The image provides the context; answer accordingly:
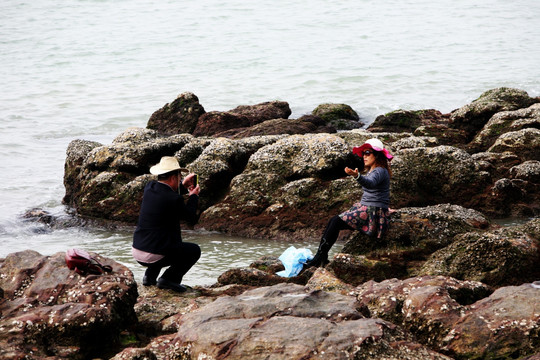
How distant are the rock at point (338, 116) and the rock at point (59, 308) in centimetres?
1713

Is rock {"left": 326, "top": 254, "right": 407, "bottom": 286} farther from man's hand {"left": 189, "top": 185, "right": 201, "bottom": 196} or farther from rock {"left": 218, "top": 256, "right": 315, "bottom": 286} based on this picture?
man's hand {"left": 189, "top": 185, "right": 201, "bottom": 196}

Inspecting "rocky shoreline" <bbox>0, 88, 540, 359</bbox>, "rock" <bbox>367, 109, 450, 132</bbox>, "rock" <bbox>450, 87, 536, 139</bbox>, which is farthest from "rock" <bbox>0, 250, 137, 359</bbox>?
"rock" <bbox>367, 109, 450, 132</bbox>

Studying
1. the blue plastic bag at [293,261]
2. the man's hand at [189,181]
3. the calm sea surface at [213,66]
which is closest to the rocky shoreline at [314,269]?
the blue plastic bag at [293,261]

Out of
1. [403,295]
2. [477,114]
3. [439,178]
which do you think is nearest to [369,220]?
[403,295]

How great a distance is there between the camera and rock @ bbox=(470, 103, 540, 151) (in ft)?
58.0

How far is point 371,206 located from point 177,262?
3.18 meters

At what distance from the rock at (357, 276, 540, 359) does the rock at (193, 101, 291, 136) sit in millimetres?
16001

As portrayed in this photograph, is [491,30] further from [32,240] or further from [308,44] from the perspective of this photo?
[32,240]

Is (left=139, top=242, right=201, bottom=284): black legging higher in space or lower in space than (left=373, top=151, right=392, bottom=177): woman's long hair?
lower

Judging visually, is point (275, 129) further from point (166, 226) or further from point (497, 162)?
point (166, 226)

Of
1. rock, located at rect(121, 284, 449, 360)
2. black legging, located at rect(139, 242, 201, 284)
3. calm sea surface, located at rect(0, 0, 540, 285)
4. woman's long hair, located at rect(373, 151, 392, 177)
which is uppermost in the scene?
woman's long hair, located at rect(373, 151, 392, 177)

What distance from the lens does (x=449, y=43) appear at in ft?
169

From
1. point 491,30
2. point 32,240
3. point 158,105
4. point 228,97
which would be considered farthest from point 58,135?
point 491,30

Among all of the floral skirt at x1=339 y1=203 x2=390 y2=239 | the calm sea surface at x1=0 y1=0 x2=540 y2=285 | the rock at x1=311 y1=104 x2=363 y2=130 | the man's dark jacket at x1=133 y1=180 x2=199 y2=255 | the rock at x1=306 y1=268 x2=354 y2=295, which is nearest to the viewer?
the rock at x1=306 y1=268 x2=354 y2=295
